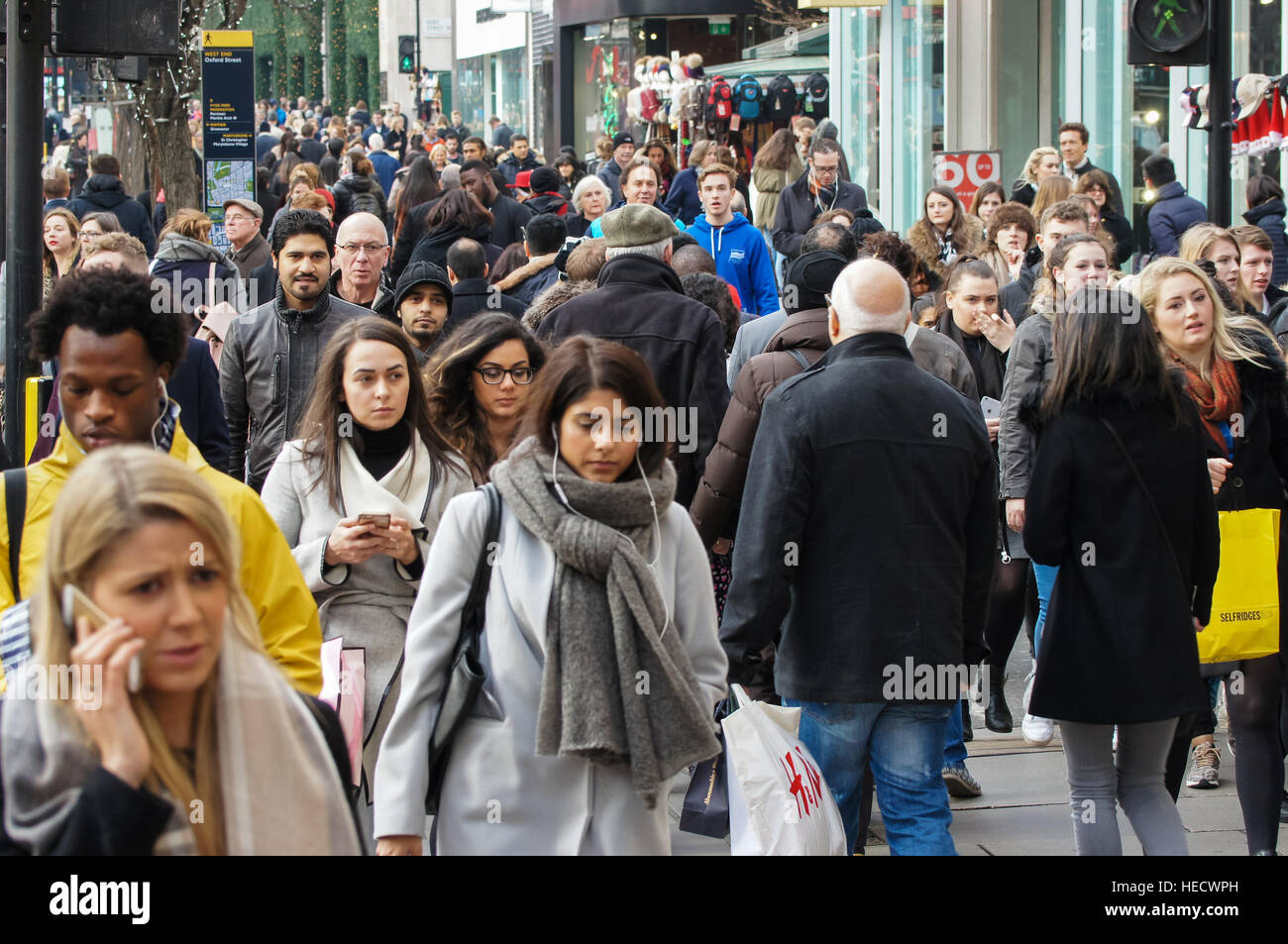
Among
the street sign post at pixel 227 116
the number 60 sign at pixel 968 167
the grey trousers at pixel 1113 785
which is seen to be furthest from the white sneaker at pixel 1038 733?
the street sign post at pixel 227 116

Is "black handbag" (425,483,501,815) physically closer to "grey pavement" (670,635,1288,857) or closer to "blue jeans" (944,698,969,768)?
"grey pavement" (670,635,1288,857)

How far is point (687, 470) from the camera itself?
645 cm

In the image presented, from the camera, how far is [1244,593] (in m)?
5.22

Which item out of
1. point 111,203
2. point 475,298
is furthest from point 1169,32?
point 111,203

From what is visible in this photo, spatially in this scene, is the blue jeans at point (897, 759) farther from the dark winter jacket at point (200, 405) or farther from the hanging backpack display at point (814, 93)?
the hanging backpack display at point (814, 93)

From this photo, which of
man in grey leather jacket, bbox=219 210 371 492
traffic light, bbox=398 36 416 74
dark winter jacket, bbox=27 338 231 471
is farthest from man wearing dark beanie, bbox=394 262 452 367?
traffic light, bbox=398 36 416 74

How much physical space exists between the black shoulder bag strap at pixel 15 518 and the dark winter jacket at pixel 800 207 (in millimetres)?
10543

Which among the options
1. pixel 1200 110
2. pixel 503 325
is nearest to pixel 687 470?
pixel 503 325

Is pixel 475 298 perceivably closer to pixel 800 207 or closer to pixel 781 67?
pixel 800 207

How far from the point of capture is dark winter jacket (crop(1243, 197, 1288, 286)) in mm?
9961

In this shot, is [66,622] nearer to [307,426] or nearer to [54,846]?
[54,846]

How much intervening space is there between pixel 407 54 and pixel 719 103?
3117cm

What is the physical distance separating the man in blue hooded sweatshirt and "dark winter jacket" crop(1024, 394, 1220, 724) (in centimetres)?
558
